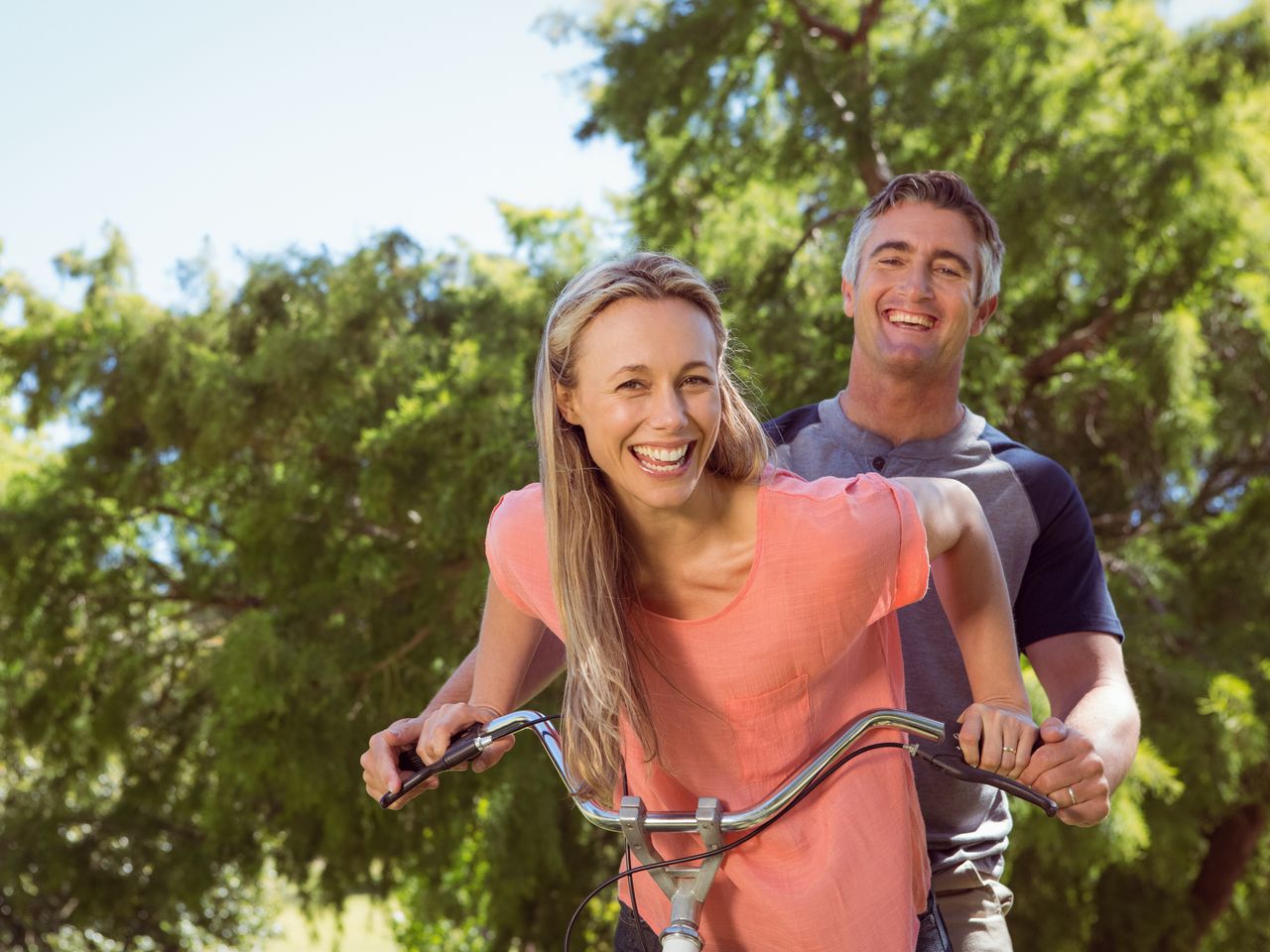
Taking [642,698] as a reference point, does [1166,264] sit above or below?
above

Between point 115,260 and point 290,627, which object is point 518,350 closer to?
→ point 290,627

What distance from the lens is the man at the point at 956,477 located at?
2240 millimetres

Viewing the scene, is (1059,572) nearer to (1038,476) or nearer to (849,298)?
(1038,476)

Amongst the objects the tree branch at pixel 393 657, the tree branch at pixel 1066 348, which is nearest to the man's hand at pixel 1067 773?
the tree branch at pixel 393 657

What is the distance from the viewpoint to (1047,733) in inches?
65.2

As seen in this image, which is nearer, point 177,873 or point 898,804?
point 898,804

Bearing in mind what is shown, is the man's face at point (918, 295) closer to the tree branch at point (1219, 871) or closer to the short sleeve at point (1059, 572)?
the short sleeve at point (1059, 572)

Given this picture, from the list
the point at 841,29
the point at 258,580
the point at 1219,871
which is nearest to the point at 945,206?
the point at 841,29

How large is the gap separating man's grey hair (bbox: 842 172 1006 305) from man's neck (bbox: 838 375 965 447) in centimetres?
23

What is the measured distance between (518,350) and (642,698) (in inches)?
233

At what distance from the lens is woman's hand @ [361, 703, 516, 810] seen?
1.97m

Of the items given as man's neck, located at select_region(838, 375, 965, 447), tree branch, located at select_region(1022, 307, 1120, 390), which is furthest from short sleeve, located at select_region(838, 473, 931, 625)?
tree branch, located at select_region(1022, 307, 1120, 390)

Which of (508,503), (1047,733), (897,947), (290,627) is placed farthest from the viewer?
(290,627)

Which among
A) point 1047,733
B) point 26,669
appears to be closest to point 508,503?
point 1047,733
